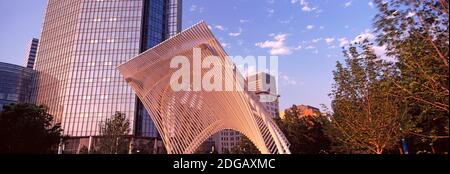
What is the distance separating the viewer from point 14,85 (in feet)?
316

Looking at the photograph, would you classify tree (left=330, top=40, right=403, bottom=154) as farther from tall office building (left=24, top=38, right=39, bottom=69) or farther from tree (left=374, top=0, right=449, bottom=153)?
tall office building (left=24, top=38, right=39, bottom=69)

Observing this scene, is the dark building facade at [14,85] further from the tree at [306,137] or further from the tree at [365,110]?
the tree at [365,110]

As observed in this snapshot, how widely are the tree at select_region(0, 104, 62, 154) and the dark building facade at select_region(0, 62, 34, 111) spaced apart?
2535 inches

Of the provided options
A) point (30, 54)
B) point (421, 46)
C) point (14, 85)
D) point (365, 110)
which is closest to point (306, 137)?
point (365, 110)

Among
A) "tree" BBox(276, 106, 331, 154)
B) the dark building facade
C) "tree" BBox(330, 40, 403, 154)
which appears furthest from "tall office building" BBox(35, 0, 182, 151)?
"tree" BBox(330, 40, 403, 154)

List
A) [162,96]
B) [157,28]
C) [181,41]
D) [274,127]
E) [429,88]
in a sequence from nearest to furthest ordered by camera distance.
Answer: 1. [429,88]
2. [274,127]
3. [181,41]
4. [162,96]
5. [157,28]

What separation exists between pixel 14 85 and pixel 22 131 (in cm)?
7548

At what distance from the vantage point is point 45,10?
10038 cm

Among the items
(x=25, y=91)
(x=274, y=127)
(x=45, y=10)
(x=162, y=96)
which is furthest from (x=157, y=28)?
(x=274, y=127)

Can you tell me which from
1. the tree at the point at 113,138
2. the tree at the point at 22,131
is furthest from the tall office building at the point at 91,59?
the tree at the point at 22,131

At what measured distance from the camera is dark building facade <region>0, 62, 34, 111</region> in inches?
3706

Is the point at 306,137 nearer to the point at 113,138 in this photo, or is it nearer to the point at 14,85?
the point at 113,138
